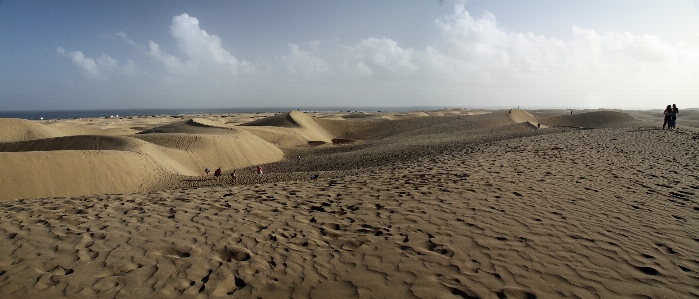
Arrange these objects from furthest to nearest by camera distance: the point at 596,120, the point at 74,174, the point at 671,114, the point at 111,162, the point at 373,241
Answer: the point at 596,120 → the point at 671,114 → the point at 111,162 → the point at 74,174 → the point at 373,241

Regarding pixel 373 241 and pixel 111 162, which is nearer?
pixel 373 241

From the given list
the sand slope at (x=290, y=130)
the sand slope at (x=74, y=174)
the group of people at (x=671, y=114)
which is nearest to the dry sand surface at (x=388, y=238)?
the sand slope at (x=74, y=174)

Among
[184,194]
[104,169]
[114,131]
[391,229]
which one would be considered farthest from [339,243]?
[114,131]

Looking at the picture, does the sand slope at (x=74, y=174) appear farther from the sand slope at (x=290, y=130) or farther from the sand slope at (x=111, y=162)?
the sand slope at (x=290, y=130)

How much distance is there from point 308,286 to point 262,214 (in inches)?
106

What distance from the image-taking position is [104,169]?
44.1 feet

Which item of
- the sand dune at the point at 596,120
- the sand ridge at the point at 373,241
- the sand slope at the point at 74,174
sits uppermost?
the sand dune at the point at 596,120

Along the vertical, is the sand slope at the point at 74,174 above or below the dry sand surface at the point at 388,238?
below

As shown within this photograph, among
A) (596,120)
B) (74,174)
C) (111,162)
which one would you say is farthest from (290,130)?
(596,120)

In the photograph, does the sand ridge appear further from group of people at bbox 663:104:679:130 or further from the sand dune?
the sand dune

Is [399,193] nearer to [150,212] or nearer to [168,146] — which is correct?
[150,212]

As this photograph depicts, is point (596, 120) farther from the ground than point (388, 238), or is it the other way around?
point (596, 120)

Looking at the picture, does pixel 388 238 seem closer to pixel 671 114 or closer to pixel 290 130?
pixel 671 114

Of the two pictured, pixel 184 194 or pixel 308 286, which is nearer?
pixel 308 286
